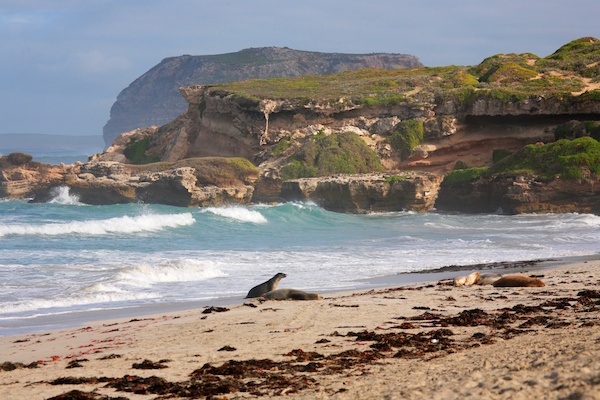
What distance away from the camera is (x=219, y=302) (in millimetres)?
14945

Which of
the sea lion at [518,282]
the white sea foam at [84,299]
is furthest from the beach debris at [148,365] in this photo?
the sea lion at [518,282]

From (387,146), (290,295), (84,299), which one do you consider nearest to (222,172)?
(387,146)

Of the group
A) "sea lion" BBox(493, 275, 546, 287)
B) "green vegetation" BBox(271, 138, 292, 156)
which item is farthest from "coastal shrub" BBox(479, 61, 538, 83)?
"sea lion" BBox(493, 275, 546, 287)

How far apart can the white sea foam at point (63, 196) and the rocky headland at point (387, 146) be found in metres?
0.41

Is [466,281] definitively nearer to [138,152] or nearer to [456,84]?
[456,84]

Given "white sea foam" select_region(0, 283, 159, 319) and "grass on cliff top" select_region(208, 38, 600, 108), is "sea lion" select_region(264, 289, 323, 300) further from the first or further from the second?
"grass on cliff top" select_region(208, 38, 600, 108)

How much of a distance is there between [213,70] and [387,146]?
421 feet

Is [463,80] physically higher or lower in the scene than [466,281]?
higher

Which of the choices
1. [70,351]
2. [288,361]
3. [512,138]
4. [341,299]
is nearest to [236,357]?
[288,361]

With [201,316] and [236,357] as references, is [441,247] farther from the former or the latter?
[236,357]

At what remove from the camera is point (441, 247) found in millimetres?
25453

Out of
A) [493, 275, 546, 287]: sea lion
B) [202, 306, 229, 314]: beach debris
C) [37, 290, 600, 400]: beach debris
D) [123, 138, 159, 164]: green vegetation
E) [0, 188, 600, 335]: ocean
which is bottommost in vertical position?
[0, 188, 600, 335]: ocean

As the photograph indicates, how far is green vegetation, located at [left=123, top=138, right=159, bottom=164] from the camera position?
54.4 meters

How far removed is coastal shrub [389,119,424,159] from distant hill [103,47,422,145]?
112827mm
